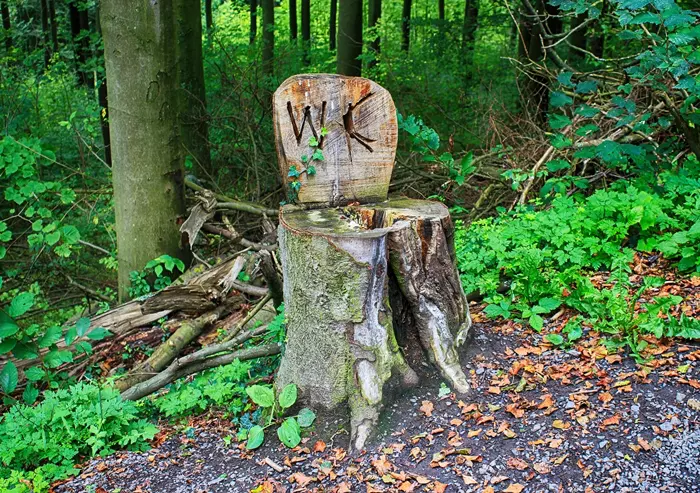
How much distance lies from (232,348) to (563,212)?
9.02ft

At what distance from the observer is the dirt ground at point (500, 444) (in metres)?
2.71

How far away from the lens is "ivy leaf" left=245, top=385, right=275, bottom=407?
3266mm

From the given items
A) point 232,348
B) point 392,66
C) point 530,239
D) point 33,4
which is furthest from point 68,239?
point 33,4

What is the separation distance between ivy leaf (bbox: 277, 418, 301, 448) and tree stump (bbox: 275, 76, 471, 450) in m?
0.17

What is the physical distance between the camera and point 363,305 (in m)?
3.11

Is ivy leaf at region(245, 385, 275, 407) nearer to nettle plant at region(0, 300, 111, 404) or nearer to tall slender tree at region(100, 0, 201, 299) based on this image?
nettle plant at region(0, 300, 111, 404)

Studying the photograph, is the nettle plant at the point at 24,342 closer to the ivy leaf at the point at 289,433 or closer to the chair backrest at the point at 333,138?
the ivy leaf at the point at 289,433

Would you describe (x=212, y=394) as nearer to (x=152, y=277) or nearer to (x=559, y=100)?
(x=152, y=277)

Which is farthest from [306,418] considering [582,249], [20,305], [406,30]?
[406,30]

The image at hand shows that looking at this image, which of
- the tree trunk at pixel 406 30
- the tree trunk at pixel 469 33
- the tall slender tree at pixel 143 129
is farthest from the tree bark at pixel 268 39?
the tree trunk at pixel 469 33

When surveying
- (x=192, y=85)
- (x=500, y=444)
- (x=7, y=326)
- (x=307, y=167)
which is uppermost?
(x=192, y=85)

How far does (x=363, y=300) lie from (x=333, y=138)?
4.09 ft

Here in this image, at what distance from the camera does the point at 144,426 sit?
357 cm

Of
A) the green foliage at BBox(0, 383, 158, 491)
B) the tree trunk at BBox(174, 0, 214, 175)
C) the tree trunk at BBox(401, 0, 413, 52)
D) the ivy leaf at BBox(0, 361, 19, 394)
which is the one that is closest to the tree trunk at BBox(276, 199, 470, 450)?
the green foliage at BBox(0, 383, 158, 491)
